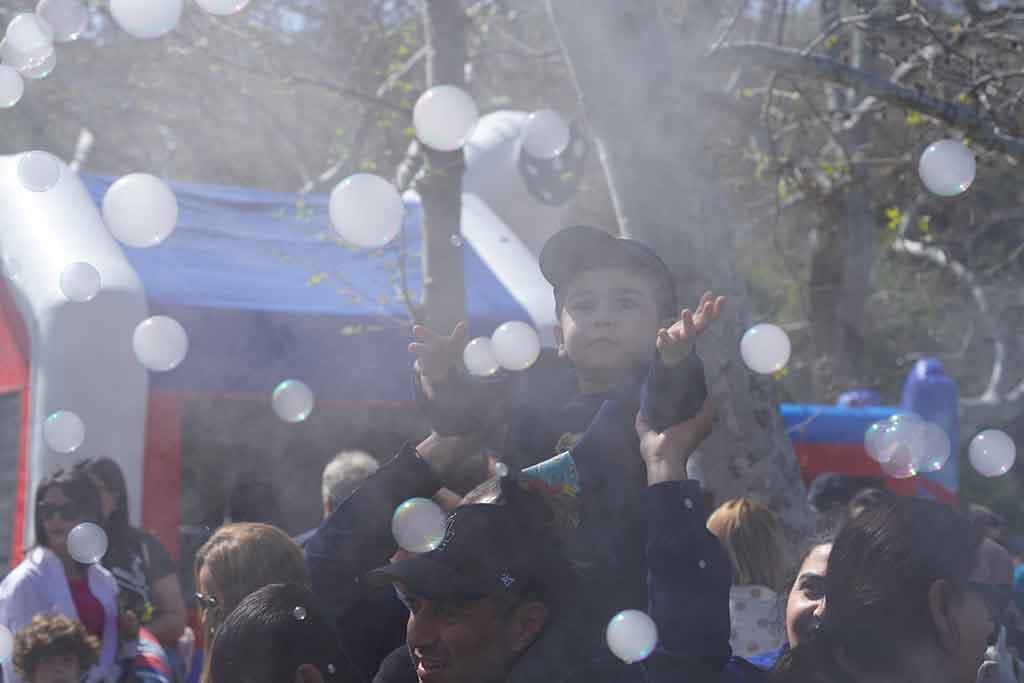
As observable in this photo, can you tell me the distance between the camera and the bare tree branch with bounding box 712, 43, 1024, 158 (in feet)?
15.0

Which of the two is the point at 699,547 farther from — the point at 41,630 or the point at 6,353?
the point at 6,353

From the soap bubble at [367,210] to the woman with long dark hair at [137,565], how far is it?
5.53 feet

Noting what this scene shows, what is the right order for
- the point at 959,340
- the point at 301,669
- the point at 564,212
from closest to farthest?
the point at 301,669 → the point at 564,212 → the point at 959,340

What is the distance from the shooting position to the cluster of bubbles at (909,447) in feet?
8.97

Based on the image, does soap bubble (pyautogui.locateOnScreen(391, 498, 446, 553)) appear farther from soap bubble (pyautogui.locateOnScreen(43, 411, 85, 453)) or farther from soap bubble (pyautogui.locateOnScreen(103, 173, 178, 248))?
soap bubble (pyautogui.locateOnScreen(43, 411, 85, 453))

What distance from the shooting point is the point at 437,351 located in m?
2.21

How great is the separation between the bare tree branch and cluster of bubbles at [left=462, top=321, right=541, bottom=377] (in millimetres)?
2088

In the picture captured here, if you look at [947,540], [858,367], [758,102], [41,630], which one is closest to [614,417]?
[947,540]

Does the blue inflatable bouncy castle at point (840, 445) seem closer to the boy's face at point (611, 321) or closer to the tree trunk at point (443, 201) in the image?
the tree trunk at point (443, 201)

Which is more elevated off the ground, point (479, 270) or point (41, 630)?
point (41, 630)

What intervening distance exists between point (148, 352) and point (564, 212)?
4.57 meters

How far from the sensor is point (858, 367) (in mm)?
11102

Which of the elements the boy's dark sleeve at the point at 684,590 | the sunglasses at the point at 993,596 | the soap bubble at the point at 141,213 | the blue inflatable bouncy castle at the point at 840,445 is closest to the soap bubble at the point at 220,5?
the soap bubble at the point at 141,213

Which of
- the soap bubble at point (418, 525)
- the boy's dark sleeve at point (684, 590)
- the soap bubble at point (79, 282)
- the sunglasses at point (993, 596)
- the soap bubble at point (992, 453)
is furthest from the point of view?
the soap bubble at point (79, 282)
